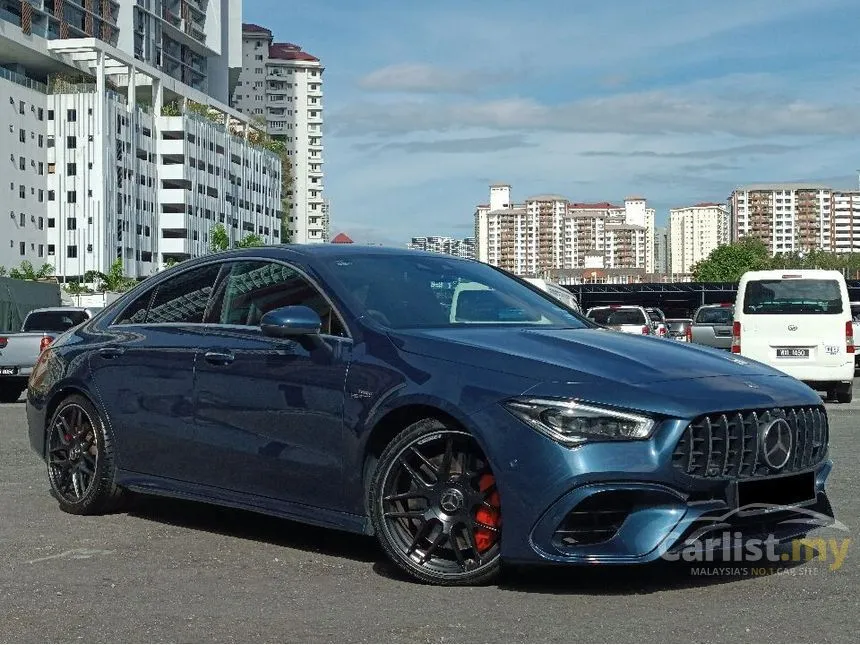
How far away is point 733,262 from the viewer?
613ft

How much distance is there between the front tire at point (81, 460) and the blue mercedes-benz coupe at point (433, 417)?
0.02m

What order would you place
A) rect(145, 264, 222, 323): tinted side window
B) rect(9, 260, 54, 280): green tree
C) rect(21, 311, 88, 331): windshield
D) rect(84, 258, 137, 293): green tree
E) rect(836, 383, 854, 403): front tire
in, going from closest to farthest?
1. rect(145, 264, 222, 323): tinted side window
2. rect(836, 383, 854, 403): front tire
3. rect(21, 311, 88, 331): windshield
4. rect(9, 260, 54, 280): green tree
5. rect(84, 258, 137, 293): green tree

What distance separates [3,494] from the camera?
8.42m

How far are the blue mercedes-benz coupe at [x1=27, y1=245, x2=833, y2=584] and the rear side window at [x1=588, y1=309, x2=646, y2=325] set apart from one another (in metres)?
30.2

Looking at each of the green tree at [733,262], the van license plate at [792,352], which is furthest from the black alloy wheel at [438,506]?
the green tree at [733,262]

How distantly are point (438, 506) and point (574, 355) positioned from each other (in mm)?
814

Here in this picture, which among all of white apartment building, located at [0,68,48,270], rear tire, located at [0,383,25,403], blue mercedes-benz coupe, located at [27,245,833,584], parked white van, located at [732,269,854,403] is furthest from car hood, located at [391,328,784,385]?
white apartment building, located at [0,68,48,270]

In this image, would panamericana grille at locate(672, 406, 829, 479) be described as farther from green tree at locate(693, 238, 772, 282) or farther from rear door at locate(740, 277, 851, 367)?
green tree at locate(693, 238, 772, 282)

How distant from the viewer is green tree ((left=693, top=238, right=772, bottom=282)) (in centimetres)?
18612

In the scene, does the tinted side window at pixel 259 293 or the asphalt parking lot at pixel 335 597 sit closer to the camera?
the asphalt parking lot at pixel 335 597

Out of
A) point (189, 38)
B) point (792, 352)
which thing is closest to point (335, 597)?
point (792, 352)

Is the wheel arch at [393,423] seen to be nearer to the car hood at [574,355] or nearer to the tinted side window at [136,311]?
the car hood at [574,355]

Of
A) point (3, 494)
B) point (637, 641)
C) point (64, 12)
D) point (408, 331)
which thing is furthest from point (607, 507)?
point (64, 12)

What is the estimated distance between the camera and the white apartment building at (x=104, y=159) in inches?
3977
